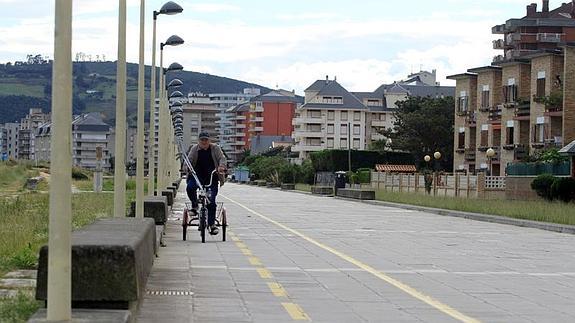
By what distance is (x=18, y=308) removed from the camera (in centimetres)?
941

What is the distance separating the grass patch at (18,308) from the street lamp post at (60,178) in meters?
1.10

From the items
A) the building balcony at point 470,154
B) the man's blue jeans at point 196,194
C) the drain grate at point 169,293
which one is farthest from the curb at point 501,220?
the building balcony at point 470,154

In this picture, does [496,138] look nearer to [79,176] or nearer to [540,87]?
[540,87]

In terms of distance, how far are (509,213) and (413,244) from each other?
1715 cm

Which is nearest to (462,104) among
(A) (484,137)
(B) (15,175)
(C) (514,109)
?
(A) (484,137)

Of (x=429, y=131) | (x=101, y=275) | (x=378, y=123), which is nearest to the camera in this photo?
(x=101, y=275)

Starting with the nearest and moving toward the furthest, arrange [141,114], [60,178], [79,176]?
[60,178]
[141,114]
[79,176]

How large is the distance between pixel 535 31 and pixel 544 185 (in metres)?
68.9

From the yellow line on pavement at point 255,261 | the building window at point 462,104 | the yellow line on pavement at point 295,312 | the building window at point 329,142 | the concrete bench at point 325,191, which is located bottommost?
the concrete bench at point 325,191

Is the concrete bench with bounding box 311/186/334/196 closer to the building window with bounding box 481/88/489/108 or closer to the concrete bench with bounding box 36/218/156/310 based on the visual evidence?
the building window with bounding box 481/88/489/108

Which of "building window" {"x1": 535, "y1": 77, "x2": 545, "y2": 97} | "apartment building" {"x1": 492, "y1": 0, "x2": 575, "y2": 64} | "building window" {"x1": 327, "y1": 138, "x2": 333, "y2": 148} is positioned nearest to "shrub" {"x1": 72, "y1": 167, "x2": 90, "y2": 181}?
"building window" {"x1": 535, "y1": 77, "x2": 545, "y2": 97}

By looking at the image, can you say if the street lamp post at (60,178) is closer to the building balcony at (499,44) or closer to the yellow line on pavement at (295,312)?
the yellow line on pavement at (295,312)

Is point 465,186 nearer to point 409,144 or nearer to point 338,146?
point 409,144

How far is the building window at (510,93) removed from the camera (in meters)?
78.2
